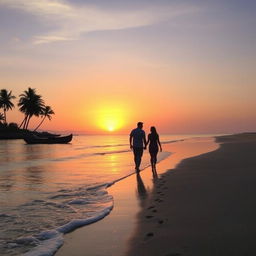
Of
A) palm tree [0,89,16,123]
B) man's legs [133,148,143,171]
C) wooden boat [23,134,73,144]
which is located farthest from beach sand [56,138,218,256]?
palm tree [0,89,16,123]

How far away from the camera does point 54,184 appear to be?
11680mm

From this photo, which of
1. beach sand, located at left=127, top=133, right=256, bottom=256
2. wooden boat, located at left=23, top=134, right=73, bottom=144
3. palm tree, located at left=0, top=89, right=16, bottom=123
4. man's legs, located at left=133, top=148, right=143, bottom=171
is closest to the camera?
beach sand, located at left=127, top=133, right=256, bottom=256

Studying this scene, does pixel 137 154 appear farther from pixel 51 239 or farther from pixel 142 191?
pixel 51 239

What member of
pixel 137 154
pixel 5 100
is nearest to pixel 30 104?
pixel 5 100

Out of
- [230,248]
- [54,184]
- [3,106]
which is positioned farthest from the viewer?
[3,106]

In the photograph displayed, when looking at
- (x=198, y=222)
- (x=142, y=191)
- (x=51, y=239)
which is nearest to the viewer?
(x=51, y=239)

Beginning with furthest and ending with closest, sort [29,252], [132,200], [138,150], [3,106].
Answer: [3,106] → [138,150] → [132,200] → [29,252]

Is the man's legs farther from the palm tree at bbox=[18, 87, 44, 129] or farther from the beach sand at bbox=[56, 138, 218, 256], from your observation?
the palm tree at bbox=[18, 87, 44, 129]

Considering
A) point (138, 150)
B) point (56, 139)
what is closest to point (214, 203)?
point (138, 150)

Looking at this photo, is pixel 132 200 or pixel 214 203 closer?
pixel 214 203

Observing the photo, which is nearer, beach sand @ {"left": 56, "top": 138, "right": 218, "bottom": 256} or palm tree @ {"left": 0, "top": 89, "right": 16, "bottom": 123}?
beach sand @ {"left": 56, "top": 138, "right": 218, "bottom": 256}

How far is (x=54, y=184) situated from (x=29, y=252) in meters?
7.04

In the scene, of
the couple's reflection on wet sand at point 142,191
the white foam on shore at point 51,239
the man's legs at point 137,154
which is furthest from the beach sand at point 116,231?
the man's legs at point 137,154

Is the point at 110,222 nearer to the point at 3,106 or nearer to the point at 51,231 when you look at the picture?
the point at 51,231
